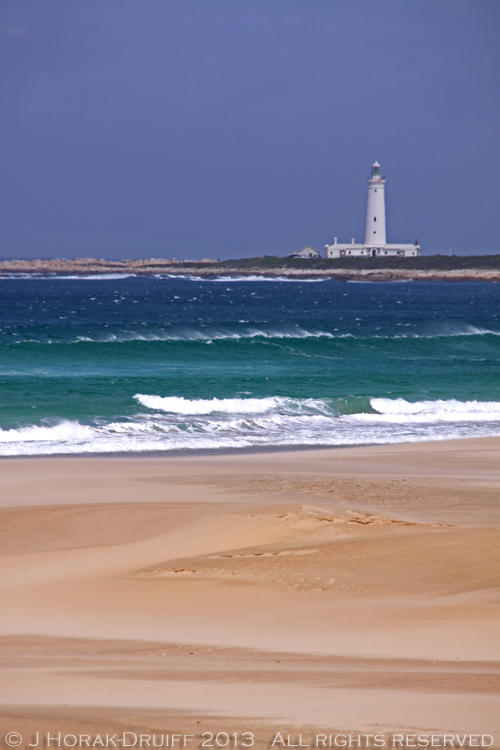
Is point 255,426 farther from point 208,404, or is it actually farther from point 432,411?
point 432,411

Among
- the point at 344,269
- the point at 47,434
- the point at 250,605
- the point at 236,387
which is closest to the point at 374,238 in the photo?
the point at 344,269

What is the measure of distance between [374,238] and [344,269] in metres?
10.5

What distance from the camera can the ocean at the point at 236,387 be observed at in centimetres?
1555

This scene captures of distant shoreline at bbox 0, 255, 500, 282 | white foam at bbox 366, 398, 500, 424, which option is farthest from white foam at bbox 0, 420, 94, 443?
distant shoreline at bbox 0, 255, 500, 282

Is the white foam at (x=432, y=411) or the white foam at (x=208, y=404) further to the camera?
the white foam at (x=208, y=404)

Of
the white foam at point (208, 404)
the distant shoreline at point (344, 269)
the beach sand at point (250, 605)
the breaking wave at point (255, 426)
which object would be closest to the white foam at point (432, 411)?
the breaking wave at point (255, 426)

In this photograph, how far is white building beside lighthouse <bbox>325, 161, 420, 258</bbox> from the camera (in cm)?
13062

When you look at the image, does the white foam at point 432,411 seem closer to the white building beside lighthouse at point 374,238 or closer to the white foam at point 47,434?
the white foam at point 47,434

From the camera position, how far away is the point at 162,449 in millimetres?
14203

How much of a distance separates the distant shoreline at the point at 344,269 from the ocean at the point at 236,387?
86348 millimetres

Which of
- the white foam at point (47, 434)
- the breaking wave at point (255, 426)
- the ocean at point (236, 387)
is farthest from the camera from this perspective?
the ocean at point (236, 387)

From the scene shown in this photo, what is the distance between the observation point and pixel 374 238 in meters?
142

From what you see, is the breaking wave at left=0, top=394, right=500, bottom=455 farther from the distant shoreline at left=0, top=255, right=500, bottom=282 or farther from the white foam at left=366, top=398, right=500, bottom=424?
the distant shoreline at left=0, top=255, right=500, bottom=282

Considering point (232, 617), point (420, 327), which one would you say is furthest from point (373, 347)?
point (232, 617)
